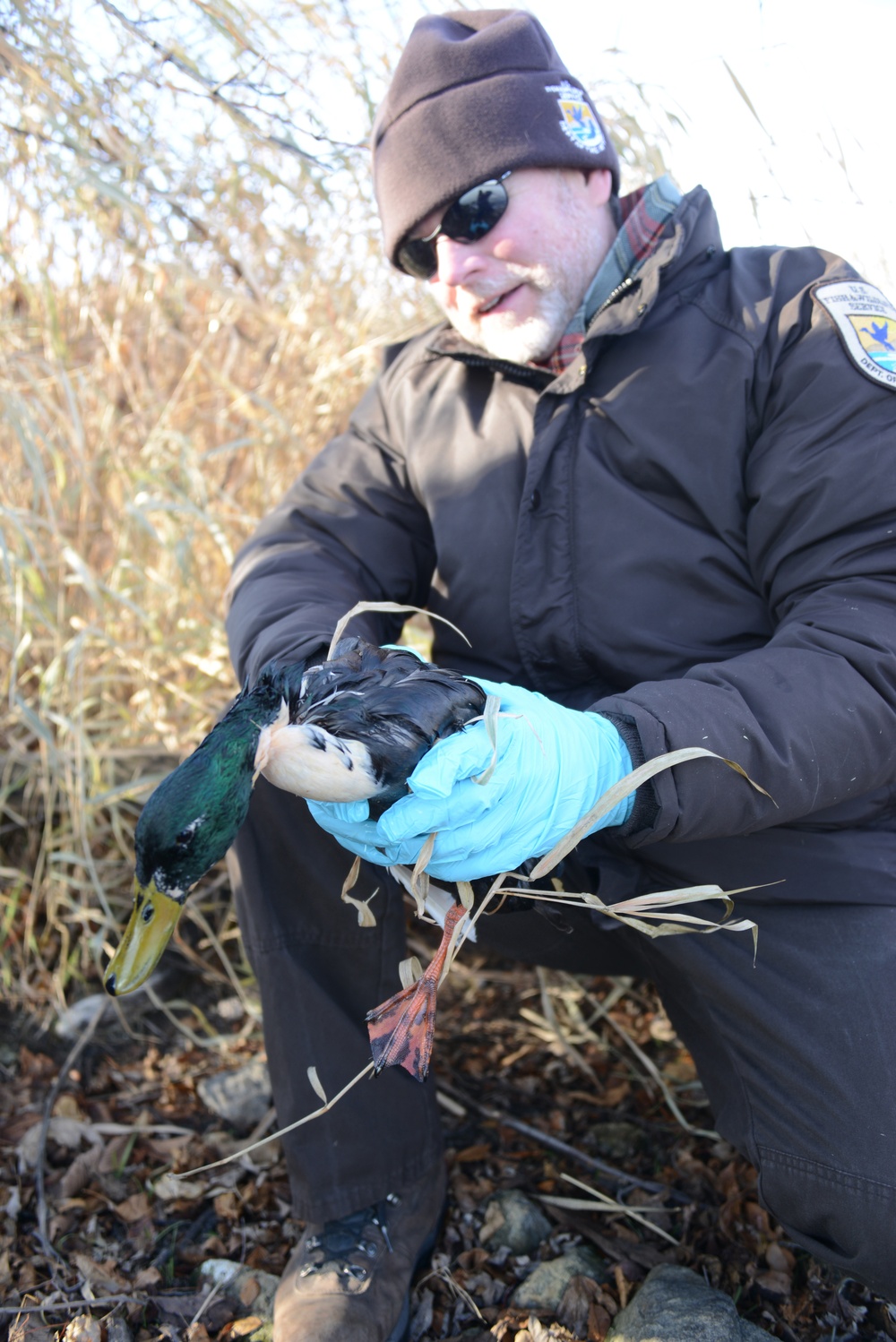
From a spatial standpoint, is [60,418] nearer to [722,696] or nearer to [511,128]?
[511,128]

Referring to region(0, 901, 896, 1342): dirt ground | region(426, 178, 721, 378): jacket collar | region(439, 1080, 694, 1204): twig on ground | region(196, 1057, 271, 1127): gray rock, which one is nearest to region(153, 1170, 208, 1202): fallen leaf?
region(0, 901, 896, 1342): dirt ground

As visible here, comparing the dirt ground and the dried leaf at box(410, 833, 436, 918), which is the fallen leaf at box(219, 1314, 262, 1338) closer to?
the dirt ground

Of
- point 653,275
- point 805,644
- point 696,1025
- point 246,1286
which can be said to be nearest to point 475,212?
point 653,275

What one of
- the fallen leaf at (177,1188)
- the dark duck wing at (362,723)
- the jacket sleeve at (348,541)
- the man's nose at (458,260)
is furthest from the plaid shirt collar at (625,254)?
the fallen leaf at (177,1188)

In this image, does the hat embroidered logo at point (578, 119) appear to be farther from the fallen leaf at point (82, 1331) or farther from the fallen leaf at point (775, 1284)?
the fallen leaf at point (82, 1331)

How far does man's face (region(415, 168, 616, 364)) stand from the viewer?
2.05 m

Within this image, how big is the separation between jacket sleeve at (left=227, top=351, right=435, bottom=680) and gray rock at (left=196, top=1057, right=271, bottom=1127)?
0.98 metres

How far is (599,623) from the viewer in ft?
6.25

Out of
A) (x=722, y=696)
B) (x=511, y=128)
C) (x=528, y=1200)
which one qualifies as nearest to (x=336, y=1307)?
(x=528, y=1200)

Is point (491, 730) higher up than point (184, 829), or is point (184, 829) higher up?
point (184, 829)

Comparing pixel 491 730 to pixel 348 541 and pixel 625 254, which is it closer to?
pixel 348 541

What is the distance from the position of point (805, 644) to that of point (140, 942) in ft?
3.77

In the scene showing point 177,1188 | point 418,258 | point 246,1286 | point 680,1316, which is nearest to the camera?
point 680,1316

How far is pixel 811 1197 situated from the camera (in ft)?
4.97
